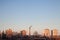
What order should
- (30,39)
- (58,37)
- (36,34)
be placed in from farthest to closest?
(36,34)
(58,37)
(30,39)

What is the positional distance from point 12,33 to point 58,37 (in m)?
3.18

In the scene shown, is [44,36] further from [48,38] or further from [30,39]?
[30,39]

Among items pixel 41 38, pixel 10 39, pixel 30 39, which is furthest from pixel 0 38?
pixel 41 38

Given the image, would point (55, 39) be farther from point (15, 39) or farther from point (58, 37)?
point (15, 39)

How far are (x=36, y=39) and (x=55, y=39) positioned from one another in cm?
133

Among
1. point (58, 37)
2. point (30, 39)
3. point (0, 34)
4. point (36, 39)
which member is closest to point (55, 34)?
point (58, 37)

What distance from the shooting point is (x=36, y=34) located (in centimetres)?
1403

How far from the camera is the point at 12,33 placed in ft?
44.5

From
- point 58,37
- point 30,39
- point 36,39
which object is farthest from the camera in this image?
point 58,37

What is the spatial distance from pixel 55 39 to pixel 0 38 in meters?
3.67

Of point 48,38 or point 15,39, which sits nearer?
point 15,39

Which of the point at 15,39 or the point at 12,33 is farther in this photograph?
the point at 12,33

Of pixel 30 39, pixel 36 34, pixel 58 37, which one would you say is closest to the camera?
pixel 30 39

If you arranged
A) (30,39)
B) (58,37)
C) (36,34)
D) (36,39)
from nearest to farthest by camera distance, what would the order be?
1. (30,39)
2. (36,39)
3. (58,37)
4. (36,34)
